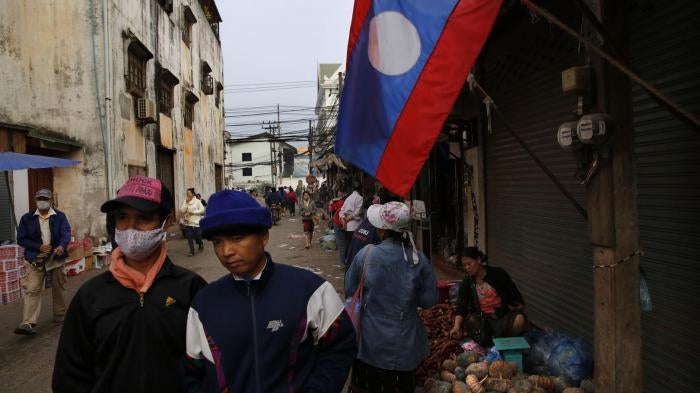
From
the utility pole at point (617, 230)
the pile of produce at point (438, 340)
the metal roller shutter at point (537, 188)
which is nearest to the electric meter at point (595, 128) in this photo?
the utility pole at point (617, 230)

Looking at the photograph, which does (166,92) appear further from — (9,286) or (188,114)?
(9,286)

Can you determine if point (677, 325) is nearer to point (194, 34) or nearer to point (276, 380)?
point (276, 380)

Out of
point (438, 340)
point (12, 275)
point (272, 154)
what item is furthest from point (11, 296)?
point (272, 154)

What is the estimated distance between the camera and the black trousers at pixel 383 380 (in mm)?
3703

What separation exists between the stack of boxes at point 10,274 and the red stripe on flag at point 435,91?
28.3ft

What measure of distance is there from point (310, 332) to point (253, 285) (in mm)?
317

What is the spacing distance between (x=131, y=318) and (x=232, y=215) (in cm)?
76

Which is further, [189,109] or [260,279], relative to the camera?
[189,109]

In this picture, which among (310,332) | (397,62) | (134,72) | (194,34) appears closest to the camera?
(310,332)

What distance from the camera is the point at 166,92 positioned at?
1848 centimetres

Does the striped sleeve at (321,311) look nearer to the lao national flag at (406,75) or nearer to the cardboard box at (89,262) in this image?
the lao national flag at (406,75)

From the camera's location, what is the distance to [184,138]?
21.4m

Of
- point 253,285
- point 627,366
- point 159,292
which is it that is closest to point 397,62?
point 253,285

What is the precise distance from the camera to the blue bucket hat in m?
1.95
